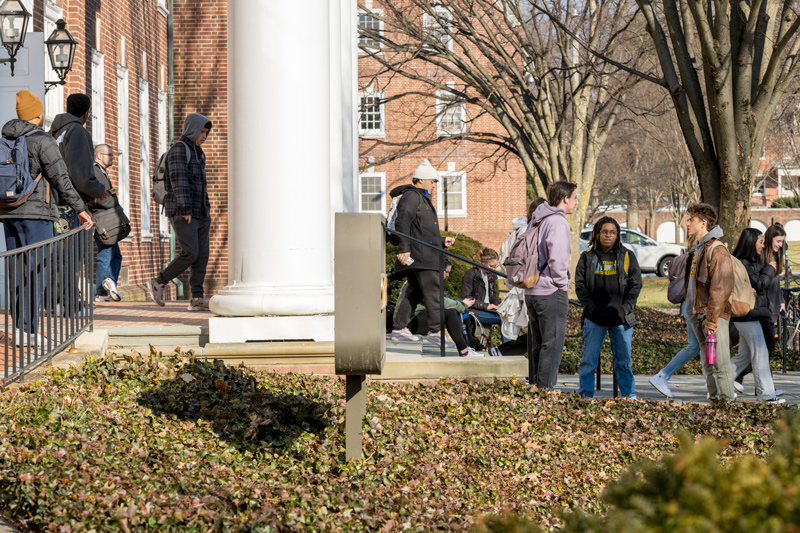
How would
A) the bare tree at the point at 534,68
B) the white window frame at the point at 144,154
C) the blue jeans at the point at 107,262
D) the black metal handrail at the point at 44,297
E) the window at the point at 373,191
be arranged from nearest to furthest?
1. the black metal handrail at the point at 44,297
2. the blue jeans at the point at 107,262
3. the white window frame at the point at 144,154
4. the bare tree at the point at 534,68
5. the window at the point at 373,191

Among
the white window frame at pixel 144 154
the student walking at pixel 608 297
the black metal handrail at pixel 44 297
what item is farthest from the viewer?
the white window frame at pixel 144 154

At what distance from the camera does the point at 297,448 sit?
5477mm

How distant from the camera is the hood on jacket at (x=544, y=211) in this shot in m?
7.16

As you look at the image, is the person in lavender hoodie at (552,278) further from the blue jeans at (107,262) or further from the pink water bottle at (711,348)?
the blue jeans at (107,262)

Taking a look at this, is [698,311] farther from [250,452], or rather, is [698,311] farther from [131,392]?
[131,392]

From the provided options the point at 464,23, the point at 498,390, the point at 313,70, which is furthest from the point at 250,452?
the point at 464,23

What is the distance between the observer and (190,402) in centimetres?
608

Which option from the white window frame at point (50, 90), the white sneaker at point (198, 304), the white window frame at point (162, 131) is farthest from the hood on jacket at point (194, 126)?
the white window frame at point (162, 131)

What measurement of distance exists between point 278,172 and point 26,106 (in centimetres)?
205

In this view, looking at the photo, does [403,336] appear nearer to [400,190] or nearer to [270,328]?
[400,190]

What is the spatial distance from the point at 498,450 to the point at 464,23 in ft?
44.8

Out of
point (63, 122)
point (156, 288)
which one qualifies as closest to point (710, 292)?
point (156, 288)

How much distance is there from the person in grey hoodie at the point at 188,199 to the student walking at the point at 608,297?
3.64m

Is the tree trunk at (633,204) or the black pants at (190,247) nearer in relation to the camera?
the black pants at (190,247)
